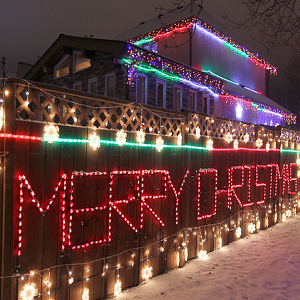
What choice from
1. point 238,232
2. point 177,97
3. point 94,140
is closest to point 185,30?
point 177,97

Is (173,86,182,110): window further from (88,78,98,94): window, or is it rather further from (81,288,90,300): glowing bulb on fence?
(81,288,90,300): glowing bulb on fence

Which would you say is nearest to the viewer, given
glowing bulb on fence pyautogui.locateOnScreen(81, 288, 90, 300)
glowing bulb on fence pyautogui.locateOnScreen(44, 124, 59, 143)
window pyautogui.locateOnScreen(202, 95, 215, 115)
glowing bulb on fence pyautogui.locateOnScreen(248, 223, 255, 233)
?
glowing bulb on fence pyautogui.locateOnScreen(44, 124, 59, 143)

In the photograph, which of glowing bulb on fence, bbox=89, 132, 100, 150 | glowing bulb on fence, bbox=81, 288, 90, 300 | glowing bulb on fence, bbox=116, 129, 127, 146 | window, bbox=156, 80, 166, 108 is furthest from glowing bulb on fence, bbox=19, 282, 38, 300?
window, bbox=156, 80, 166, 108

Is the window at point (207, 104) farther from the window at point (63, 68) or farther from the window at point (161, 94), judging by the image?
the window at point (63, 68)

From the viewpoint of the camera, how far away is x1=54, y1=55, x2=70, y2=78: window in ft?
45.1

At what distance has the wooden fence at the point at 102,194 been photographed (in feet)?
12.5

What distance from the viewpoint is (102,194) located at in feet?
16.0

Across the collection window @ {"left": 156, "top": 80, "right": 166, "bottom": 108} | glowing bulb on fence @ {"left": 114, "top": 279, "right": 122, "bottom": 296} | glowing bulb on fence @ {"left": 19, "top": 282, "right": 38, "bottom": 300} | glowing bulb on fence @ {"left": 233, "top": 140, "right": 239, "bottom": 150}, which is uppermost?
window @ {"left": 156, "top": 80, "right": 166, "bottom": 108}

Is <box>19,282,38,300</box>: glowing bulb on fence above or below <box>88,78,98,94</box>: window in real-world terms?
below

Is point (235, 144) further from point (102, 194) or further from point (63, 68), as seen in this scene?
point (63, 68)

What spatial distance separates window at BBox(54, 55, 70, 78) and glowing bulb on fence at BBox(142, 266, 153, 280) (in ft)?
34.5

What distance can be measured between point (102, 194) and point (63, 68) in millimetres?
10911

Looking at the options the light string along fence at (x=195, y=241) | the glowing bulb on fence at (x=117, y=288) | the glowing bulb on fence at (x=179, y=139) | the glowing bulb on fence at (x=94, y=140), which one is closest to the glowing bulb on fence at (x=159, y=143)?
the glowing bulb on fence at (x=179, y=139)

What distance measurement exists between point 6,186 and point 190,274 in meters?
4.04
